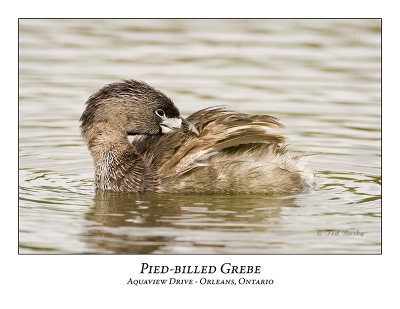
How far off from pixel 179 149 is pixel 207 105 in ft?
14.1

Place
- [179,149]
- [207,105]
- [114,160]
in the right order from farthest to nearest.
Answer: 1. [207,105]
2. [114,160]
3. [179,149]

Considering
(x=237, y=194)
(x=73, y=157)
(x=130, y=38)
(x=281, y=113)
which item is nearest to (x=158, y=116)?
(x=237, y=194)

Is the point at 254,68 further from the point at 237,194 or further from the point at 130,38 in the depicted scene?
the point at 237,194

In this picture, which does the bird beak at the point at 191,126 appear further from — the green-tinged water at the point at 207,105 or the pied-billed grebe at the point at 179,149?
the green-tinged water at the point at 207,105

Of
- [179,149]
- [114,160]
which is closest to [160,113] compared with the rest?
[179,149]

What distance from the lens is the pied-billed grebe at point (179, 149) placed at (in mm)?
11516

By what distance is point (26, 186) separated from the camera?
12.3m

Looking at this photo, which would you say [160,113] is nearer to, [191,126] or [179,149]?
[191,126]

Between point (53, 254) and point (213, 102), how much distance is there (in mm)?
6677

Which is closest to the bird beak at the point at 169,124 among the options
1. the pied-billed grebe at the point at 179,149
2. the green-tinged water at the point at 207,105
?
the pied-billed grebe at the point at 179,149

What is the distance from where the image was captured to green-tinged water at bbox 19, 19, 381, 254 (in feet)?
33.8

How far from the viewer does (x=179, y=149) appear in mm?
11641

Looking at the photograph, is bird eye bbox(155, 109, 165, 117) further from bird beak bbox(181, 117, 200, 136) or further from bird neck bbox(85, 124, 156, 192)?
bird neck bbox(85, 124, 156, 192)
